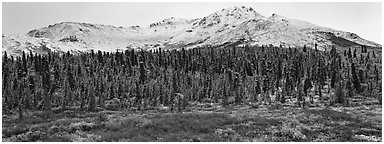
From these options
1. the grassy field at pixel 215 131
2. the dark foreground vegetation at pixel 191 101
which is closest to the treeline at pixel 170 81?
the dark foreground vegetation at pixel 191 101

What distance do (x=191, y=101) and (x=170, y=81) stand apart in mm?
30293

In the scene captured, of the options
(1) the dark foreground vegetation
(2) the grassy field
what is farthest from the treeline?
(2) the grassy field

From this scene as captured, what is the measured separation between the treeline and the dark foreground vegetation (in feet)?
1.26

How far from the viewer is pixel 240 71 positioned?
149750 mm

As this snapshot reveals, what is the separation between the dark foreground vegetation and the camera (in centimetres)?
3406

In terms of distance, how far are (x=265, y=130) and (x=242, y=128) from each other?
7.60ft

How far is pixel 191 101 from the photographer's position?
96438 mm

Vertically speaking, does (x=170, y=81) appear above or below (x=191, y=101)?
above

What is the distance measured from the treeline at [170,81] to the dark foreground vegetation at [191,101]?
1.26ft

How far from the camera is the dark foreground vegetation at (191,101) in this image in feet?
112

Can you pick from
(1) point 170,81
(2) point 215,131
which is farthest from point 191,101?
(2) point 215,131

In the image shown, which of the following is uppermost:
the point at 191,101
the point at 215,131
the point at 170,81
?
the point at 170,81

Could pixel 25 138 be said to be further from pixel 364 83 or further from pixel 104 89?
pixel 364 83

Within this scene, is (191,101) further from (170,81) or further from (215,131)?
(215,131)
